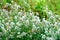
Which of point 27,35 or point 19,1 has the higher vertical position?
point 19,1

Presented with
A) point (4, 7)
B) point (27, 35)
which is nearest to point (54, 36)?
point (27, 35)

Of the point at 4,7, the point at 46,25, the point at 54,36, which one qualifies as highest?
the point at 4,7

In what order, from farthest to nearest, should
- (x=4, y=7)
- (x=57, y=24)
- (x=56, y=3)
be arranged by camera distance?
(x=56, y=3) < (x=4, y=7) < (x=57, y=24)

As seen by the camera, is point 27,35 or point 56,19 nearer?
point 27,35

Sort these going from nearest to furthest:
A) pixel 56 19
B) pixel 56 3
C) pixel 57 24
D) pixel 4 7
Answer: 1. pixel 57 24
2. pixel 56 19
3. pixel 4 7
4. pixel 56 3

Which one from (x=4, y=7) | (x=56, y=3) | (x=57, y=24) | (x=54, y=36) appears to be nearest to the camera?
(x=54, y=36)

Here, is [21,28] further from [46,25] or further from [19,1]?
[19,1]

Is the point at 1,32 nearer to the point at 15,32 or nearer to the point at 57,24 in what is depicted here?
the point at 15,32

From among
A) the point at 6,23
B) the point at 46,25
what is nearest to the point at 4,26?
the point at 6,23

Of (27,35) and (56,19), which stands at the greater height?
(56,19)
